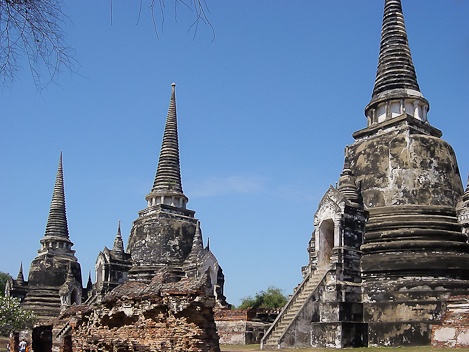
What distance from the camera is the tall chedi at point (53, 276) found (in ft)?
121

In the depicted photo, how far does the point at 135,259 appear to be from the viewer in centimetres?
3200

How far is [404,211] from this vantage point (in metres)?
19.3

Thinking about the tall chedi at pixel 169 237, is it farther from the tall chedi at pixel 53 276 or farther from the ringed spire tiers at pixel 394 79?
the ringed spire tiers at pixel 394 79

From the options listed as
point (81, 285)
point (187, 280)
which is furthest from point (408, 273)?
point (81, 285)

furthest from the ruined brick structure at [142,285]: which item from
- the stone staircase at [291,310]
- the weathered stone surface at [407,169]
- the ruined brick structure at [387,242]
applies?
the weathered stone surface at [407,169]

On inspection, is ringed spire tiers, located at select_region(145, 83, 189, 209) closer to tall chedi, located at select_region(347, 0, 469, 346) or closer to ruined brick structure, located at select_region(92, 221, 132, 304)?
ruined brick structure, located at select_region(92, 221, 132, 304)

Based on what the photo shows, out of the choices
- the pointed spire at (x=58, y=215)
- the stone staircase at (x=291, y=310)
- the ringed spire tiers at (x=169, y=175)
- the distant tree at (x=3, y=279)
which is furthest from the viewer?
the distant tree at (x=3, y=279)

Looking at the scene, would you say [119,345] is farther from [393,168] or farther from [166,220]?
[166,220]

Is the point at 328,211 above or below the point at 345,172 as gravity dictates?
below

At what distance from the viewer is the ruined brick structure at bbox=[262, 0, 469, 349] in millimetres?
17312

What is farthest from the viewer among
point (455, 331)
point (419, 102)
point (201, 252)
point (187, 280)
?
point (201, 252)

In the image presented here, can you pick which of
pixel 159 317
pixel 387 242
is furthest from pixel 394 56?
pixel 159 317

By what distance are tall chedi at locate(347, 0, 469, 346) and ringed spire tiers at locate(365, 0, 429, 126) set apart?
4 cm

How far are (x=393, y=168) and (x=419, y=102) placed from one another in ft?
12.4
